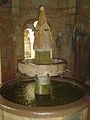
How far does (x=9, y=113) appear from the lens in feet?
12.0

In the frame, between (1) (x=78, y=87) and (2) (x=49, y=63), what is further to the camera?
(1) (x=78, y=87)

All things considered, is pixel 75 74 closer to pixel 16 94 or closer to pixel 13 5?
pixel 13 5

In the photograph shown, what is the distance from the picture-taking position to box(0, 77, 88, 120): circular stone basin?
3.53m

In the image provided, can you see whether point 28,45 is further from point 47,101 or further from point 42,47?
point 47,101

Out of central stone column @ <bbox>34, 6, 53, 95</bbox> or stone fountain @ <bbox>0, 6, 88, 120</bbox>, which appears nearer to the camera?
stone fountain @ <bbox>0, 6, 88, 120</bbox>

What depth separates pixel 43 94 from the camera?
4570mm

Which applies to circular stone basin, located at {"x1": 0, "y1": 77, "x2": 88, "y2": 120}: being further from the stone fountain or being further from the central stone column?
the central stone column

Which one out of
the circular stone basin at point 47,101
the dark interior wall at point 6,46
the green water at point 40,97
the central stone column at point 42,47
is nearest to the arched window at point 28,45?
the dark interior wall at point 6,46

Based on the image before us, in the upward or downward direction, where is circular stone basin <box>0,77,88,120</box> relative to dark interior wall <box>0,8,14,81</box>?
downward

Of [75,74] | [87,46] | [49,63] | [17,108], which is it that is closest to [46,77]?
[49,63]

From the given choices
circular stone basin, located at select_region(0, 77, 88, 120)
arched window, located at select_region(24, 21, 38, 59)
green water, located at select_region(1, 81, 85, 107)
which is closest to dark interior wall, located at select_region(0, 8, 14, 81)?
arched window, located at select_region(24, 21, 38, 59)

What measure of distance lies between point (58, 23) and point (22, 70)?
184 inches

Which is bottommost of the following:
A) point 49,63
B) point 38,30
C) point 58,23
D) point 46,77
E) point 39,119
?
point 39,119

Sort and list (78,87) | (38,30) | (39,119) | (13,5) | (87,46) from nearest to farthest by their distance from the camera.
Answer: (39,119) < (38,30) < (78,87) < (87,46) < (13,5)
